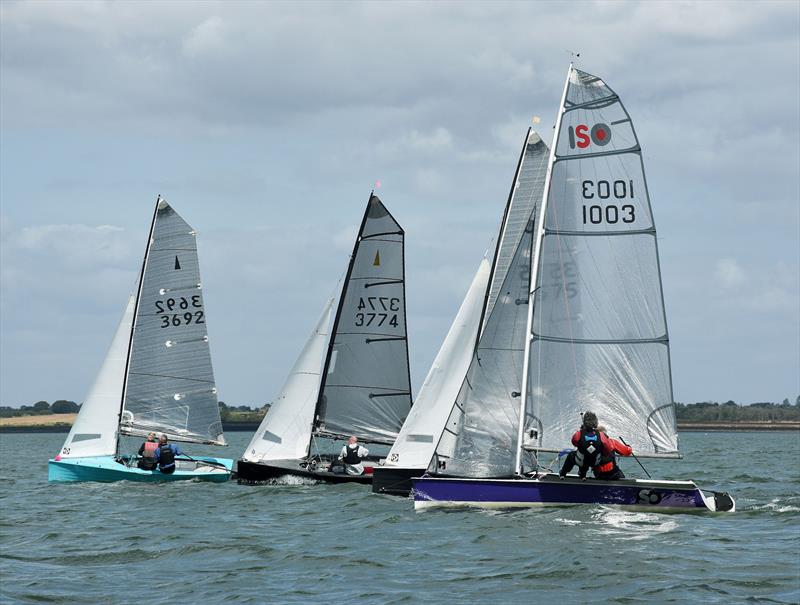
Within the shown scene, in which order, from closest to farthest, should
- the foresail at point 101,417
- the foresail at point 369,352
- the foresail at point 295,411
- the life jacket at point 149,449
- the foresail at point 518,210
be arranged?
1. the foresail at point 518,210
2. the life jacket at point 149,449
3. the foresail at point 295,411
4. the foresail at point 369,352
5. the foresail at point 101,417

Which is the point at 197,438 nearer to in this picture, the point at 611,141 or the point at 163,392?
the point at 163,392

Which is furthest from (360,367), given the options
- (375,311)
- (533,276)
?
(533,276)

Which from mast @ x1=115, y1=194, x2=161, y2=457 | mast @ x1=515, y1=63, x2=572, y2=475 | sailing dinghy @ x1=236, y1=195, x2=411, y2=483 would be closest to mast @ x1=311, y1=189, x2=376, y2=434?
sailing dinghy @ x1=236, y1=195, x2=411, y2=483

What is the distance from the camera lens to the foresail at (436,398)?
26250mm

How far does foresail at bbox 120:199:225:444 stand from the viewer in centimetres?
3328

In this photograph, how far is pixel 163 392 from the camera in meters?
33.4

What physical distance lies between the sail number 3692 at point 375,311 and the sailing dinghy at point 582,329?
951 cm

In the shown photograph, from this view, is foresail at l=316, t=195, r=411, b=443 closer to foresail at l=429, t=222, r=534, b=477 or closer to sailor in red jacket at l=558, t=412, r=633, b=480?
foresail at l=429, t=222, r=534, b=477

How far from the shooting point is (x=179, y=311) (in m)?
33.7

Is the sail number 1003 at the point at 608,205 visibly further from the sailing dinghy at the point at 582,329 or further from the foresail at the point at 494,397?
Result: the foresail at the point at 494,397

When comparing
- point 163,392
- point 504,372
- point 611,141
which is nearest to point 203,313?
point 163,392

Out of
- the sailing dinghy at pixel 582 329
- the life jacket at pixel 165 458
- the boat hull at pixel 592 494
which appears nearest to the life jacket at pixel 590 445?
the boat hull at pixel 592 494

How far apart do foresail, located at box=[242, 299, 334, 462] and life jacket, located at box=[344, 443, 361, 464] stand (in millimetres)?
2054

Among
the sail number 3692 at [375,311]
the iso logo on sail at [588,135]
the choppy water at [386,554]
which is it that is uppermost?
the iso logo on sail at [588,135]
